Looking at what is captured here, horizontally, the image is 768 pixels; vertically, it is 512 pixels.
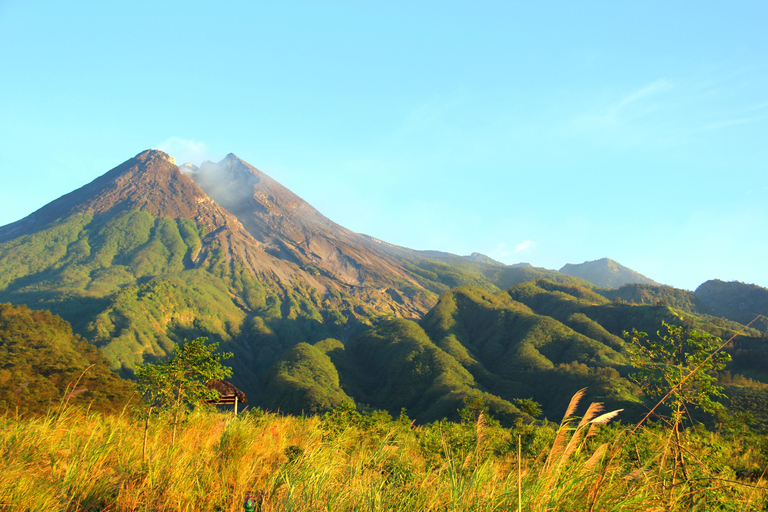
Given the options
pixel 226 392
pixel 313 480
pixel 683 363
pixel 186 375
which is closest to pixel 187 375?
pixel 186 375

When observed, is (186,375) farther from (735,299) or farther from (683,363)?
(735,299)

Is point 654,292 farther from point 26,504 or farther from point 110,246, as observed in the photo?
point 110,246

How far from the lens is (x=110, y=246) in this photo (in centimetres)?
19275

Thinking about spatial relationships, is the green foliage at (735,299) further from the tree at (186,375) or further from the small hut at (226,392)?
the tree at (186,375)

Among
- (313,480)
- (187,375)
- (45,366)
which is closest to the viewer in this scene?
(313,480)

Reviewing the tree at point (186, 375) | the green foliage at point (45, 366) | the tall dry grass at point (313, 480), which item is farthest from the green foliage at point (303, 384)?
the tall dry grass at point (313, 480)

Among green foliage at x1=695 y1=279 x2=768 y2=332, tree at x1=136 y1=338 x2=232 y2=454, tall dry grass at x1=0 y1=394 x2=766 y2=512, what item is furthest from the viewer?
green foliage at x1=695 y1=279 x2=768 y2=332

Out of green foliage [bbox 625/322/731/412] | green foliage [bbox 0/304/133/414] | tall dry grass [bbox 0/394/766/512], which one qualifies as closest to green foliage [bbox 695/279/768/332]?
green foliage [bbox 625/322/731/412]

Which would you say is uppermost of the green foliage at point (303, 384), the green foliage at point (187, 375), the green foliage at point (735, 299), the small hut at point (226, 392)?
the green foliage at point (735, 299)

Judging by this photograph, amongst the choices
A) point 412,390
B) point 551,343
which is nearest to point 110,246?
point 412,390

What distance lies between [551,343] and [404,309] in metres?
95.5

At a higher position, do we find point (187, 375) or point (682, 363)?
point (682, 363)

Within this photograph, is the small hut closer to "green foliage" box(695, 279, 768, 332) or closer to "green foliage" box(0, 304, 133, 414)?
"green foliage" box(0, 304, 133, 414)

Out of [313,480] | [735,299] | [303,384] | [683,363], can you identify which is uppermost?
[735,299]
